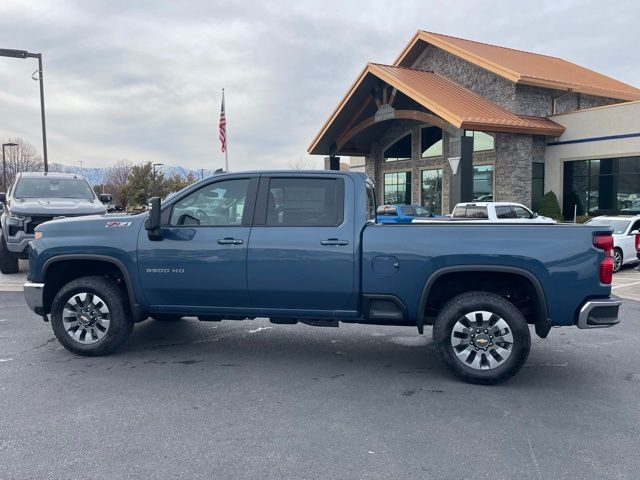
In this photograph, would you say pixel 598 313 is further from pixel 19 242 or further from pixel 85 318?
pixel 19 242

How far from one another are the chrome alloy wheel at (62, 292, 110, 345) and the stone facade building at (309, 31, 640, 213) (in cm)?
1619

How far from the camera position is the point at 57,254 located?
5367 mm

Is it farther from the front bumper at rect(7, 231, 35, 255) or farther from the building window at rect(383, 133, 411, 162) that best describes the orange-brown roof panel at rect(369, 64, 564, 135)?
the front bumper at rect(7, 231, 35, 255)

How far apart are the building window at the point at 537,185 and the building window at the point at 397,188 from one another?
23.2 feet

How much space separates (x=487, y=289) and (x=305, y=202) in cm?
192

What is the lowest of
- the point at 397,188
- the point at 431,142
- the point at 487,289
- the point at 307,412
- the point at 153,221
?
the point at 307,412

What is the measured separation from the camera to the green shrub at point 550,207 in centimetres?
2170

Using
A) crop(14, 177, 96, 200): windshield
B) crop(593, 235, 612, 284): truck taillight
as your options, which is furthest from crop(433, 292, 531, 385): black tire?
crop(14, 177, 96, 200): windshield

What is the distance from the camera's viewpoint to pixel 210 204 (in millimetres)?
5309

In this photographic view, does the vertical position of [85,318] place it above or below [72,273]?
below

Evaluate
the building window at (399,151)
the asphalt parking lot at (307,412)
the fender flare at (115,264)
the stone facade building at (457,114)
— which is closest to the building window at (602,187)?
the stone facade building at (457,114)

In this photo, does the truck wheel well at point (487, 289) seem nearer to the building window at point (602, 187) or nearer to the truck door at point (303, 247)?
the truck door at point (303, 247)

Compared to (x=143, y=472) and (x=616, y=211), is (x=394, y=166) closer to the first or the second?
(x=616, y=211)

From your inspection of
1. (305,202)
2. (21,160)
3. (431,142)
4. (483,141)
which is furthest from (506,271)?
(21,160)
